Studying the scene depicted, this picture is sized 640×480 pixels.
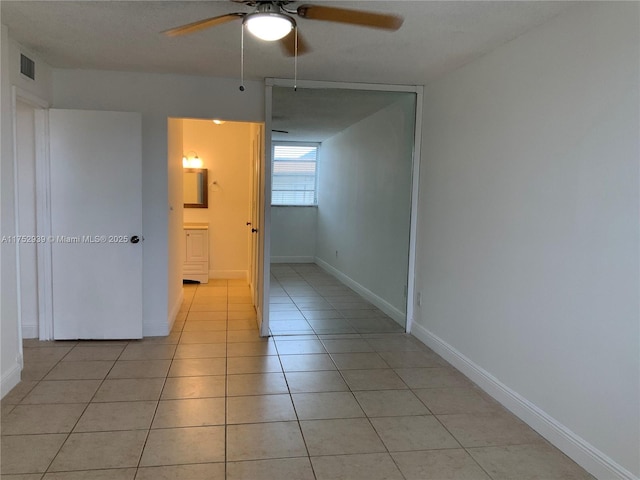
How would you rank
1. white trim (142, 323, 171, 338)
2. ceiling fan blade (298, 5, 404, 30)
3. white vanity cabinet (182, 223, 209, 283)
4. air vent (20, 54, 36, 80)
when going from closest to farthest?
1. ceiling fan blade (298, 5, 404, 30)
2. air vent (20, 54, 36, 80)
3. white trim (142, 323, 171, 338)
4. white vanity cabinet (182, 223, 209, 283)

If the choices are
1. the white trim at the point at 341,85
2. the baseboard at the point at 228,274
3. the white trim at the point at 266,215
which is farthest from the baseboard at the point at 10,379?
the baseboard at the point at 228,274

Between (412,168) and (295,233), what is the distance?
10.3 feet

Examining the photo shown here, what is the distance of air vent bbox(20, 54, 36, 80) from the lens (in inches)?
125

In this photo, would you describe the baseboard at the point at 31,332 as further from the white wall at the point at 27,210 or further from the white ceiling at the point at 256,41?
the white ceiling at the point at 256,41

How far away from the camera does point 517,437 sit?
8.24ft

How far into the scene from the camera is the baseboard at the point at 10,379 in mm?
2809

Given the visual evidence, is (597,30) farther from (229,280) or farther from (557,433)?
(229,280)

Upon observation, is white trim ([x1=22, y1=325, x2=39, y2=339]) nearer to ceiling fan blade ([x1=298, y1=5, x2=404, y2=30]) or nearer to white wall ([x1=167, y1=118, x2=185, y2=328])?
white wall ([x1=167, y1=118, x2=185, y2=328])

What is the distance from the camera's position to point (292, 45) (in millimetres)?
2922

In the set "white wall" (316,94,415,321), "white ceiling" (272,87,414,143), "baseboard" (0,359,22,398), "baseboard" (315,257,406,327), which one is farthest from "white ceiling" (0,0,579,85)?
"baseboard" (315,257,406,327)

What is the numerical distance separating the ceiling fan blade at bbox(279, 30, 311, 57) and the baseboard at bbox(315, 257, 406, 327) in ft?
8.60

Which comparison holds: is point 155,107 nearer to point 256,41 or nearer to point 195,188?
point 256,41

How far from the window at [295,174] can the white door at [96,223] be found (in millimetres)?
2858

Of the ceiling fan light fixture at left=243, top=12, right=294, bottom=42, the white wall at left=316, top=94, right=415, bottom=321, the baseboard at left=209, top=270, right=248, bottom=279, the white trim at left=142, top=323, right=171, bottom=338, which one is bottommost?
the white trim at left=142, top=323, right=171, bottom=338
